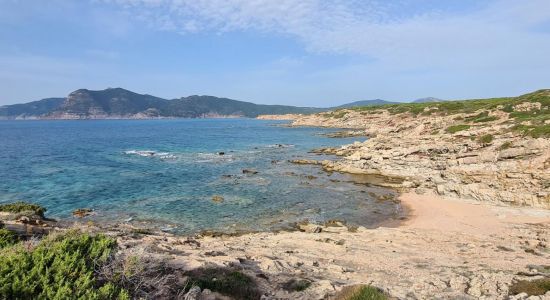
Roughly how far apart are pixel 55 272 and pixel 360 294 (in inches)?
Result: 343

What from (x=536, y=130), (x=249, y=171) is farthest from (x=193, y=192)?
(x=536, y=130)

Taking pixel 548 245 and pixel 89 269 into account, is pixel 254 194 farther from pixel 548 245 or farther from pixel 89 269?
pixel 89 269

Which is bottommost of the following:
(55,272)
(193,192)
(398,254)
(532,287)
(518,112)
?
(193,192)

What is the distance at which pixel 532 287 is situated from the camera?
14.2m

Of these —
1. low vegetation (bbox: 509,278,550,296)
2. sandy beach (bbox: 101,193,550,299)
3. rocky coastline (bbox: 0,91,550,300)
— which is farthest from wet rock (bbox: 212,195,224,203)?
low vegetation (bbox: 509,278,550,296)

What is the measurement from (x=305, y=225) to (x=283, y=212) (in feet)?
17.7

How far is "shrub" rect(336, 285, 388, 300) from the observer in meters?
11.2

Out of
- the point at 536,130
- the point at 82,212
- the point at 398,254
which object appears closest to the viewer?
the point at 398,254

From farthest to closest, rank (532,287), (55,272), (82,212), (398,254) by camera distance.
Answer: (82,212) < (398,254) < (532,287) < (55,272)

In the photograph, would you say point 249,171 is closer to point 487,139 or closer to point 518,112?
point 487,139

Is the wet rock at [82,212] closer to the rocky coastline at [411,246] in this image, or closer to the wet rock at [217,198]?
the rocky coastline at [411,246]

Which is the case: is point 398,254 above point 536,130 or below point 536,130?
below

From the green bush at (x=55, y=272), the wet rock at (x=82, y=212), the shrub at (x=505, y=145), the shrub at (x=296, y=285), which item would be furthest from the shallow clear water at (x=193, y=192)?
the green bush at (x=55, y=272)

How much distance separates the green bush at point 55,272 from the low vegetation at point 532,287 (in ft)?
48.0
